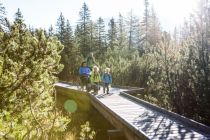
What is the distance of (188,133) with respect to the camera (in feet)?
29.9

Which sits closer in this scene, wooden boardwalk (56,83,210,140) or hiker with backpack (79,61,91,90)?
wooden boardwalk (56,83,210,140)

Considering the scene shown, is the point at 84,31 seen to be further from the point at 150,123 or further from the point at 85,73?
the point at 150,123

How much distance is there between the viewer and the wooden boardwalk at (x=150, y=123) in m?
8.94

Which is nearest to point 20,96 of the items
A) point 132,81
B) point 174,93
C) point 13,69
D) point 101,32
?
point 13,69

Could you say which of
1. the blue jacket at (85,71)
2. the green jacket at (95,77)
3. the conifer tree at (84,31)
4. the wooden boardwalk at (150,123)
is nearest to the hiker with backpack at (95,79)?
the green jacket at (95,77)

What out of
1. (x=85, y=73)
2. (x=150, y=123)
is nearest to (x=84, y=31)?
(x=85, y=73)

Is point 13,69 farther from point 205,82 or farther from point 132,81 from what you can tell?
point 132,81

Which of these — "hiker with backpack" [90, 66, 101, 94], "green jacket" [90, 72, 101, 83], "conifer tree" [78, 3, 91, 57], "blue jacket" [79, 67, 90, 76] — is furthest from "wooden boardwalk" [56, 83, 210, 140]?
"conifer tree" [78, 3, 91, 57]

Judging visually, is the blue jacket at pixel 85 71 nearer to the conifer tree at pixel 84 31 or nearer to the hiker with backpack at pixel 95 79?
the hiker with backpack at pixel 95 79

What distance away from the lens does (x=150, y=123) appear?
415 inches

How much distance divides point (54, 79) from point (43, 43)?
4.05ft

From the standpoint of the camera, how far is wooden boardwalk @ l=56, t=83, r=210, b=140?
894cm

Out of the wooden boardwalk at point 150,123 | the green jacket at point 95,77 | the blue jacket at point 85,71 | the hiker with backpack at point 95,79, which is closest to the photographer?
the wooden boardwalk at point 150,123

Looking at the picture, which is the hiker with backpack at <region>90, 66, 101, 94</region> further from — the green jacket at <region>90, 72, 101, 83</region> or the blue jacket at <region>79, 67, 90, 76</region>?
the blue jacket at <region>79, 67, 90, 76</region>
